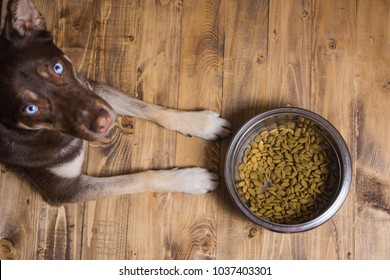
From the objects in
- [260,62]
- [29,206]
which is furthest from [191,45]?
[29,206]

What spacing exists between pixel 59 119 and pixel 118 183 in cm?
67

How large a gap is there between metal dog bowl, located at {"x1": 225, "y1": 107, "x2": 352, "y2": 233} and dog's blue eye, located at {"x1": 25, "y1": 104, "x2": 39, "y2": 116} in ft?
3.45

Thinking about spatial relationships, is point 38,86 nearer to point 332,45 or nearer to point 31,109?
point 31,109

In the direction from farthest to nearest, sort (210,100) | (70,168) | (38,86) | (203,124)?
1. (210,100)
2. (203,124)
3. (70,168)
4. (38,86)

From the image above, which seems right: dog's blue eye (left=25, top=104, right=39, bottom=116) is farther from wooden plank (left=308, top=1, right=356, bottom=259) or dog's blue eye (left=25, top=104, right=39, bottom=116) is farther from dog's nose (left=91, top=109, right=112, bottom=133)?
wooden plank (left=308, top=1, right=356, bottom=259)

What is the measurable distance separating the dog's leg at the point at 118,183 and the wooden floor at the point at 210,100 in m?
0.10

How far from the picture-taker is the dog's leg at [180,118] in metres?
2.86

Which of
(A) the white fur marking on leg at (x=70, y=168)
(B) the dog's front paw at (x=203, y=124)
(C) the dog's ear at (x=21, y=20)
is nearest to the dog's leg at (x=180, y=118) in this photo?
(B) the dog's front paw at (x=203, y=124)

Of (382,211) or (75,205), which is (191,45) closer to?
(75,205)

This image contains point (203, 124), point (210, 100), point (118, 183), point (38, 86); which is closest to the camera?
point (38, 86)

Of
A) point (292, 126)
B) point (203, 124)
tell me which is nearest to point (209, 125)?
point (203, 124)

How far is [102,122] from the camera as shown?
2.26 metres

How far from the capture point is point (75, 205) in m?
2.93

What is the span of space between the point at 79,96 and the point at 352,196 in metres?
1.73
